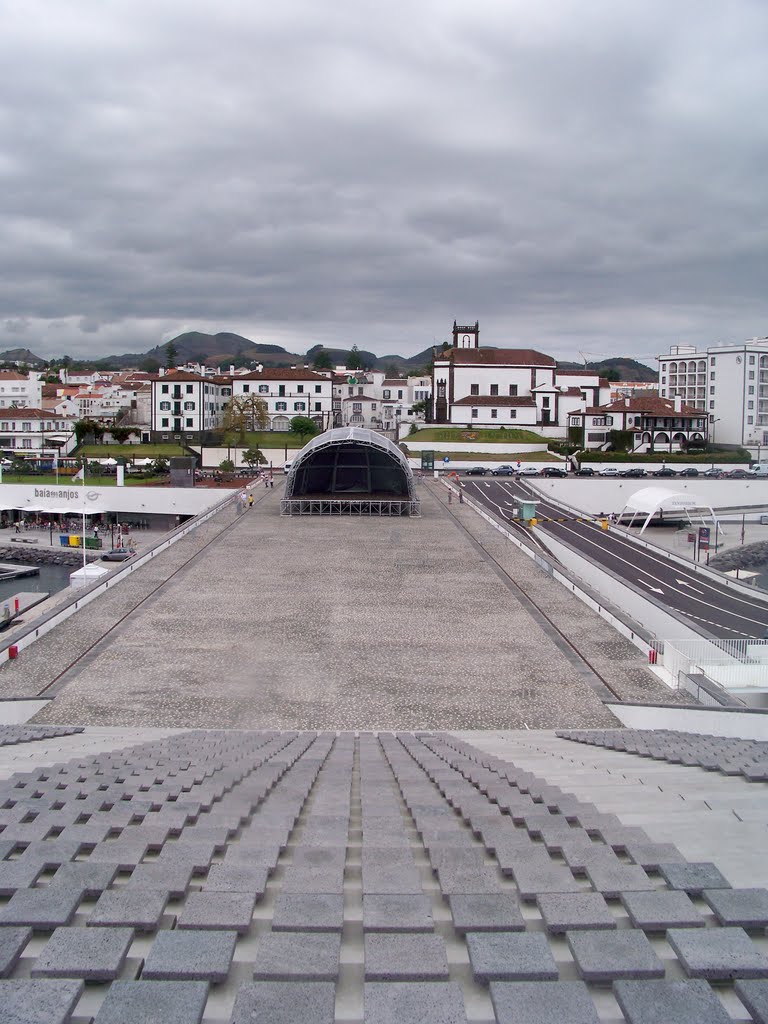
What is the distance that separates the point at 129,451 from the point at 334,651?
177ft

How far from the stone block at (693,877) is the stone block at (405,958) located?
134 centimetres

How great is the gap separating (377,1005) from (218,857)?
70.4 inches

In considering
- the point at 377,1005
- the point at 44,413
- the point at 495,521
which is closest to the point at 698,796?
the point at 377,1005

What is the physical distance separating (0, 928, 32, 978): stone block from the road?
57.3 ft

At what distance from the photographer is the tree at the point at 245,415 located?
6509 cm

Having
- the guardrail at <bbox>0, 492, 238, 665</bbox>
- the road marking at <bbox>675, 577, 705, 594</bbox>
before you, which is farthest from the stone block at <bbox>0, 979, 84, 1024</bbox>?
the road marking at <bbox>675, 577, 705, 594</bbox>

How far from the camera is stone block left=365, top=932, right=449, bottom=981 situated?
3.05 meters

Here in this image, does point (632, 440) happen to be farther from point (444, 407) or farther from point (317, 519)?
point (317, 519)

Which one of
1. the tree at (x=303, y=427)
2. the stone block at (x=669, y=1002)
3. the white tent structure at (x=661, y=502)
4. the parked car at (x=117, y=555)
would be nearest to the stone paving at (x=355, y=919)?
the stone block at (x=669, y=1002)

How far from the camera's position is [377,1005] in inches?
112

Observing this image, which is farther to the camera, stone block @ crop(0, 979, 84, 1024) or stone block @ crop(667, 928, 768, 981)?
stone block @ crop(667, 928, 768, 981)

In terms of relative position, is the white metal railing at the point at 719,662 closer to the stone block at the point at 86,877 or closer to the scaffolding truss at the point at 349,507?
the stone block at the point at 86,877

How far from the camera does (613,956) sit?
10.4 ft

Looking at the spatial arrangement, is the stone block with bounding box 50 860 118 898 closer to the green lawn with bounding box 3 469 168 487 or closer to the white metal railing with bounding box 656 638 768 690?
the white metal railing with bounding box 656 638 768 690
